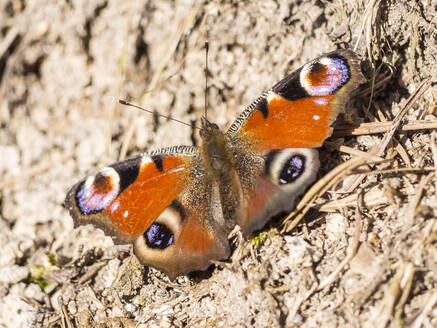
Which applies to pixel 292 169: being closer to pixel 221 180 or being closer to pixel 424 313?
pixel 221 180

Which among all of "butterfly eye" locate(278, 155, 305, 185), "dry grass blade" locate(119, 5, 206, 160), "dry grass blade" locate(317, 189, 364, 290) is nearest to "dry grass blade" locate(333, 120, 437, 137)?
"butterfly eye" locate(278, 155, 305, 185)

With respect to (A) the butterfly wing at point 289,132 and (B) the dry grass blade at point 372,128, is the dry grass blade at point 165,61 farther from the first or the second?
(B) the dry grass blade at point 372,128

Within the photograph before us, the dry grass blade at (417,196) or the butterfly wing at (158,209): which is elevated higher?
the dry grass blade at (417,196)

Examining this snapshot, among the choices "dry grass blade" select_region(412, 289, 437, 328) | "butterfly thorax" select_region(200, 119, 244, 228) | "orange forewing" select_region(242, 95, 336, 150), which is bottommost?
"dry grass blade" select_region(412, 289, 437, 328)

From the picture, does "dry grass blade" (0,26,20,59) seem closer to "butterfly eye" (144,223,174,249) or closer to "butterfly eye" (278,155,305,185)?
"butterfly eye" (144,223,174,249)

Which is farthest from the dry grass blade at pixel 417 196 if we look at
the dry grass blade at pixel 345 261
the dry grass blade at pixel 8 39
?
the dry grass blade at pixel 8 39
